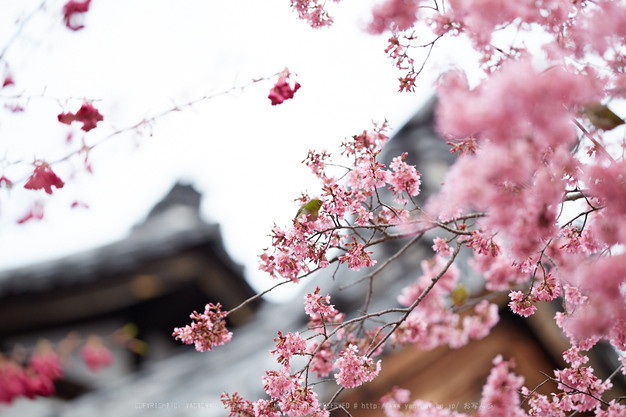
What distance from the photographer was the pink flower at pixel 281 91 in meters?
2.20

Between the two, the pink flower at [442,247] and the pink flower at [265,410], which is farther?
the pink flower at [442,247]

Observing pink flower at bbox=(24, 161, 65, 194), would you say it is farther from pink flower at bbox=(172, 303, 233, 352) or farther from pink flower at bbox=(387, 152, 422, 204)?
pink flower at bbox=(387, 152, 422, 204)

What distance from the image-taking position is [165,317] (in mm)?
7219

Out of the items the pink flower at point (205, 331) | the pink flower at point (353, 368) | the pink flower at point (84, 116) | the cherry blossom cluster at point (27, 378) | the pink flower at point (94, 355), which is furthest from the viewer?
the pink flower at point (94, 355)

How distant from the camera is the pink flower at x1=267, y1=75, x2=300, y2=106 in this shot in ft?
7.22

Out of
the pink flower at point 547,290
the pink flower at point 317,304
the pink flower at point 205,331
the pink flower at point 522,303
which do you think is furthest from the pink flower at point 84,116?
the pink flower at point 547,290

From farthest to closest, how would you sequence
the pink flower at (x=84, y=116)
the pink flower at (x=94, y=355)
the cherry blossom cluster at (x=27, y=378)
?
1. the pink flower at (x=94, y=355)
2. the cherry blossom cluster at (x=27, y=378)
3. the pink flower at (x=84, y=116)

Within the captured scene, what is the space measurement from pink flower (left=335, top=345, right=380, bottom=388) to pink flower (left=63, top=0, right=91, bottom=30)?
2122 millimetres

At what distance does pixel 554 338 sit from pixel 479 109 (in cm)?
402

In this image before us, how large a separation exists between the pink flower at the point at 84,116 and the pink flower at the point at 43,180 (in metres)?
0.26

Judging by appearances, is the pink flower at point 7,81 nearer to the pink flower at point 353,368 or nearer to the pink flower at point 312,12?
the pink flower at point 312,12

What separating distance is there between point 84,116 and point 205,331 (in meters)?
1.29

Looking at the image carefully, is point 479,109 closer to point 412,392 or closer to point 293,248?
point 293,248

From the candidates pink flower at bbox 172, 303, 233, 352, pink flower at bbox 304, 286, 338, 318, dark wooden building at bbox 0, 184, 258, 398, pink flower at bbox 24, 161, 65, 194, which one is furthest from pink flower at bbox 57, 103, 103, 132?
dark wooden building at bbox 0, 184, 258, 398
